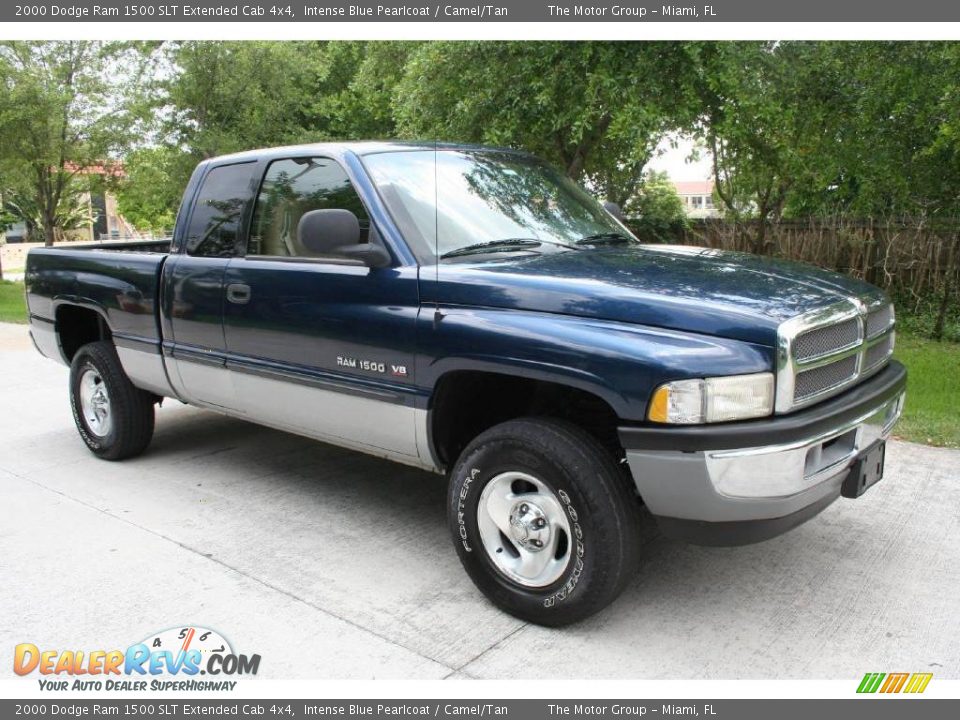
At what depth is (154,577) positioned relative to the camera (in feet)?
12.9

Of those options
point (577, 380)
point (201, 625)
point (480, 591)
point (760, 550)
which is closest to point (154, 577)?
point (201, 625)

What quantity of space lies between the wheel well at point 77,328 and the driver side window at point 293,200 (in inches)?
79.6

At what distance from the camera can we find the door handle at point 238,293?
4.50 metres

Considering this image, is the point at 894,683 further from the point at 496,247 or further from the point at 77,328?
the point at 77,328

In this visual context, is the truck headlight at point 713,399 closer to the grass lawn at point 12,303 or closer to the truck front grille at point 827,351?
the truck front grille at point 827,351

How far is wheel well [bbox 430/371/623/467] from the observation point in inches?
145

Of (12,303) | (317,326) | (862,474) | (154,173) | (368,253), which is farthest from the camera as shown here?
(154,173)

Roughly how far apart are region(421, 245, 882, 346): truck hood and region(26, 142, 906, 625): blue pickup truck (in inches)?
0.5

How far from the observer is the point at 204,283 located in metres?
4.77

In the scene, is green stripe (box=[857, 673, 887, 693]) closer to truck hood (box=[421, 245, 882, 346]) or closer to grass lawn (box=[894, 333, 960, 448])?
truck hood (box=[421, 245, 882, 346])

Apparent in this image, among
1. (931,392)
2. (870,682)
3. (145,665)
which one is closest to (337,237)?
(145,665)

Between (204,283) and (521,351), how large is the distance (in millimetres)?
2297

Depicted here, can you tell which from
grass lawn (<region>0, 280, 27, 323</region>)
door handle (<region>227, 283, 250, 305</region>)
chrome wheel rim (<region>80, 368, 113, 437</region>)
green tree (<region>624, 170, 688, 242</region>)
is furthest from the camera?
green tree (<region>624, 170, 688, 242</region>)

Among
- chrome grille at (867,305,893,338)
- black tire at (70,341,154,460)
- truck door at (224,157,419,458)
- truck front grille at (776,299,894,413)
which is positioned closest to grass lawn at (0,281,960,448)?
chrome grille at (867,305,893,338)
